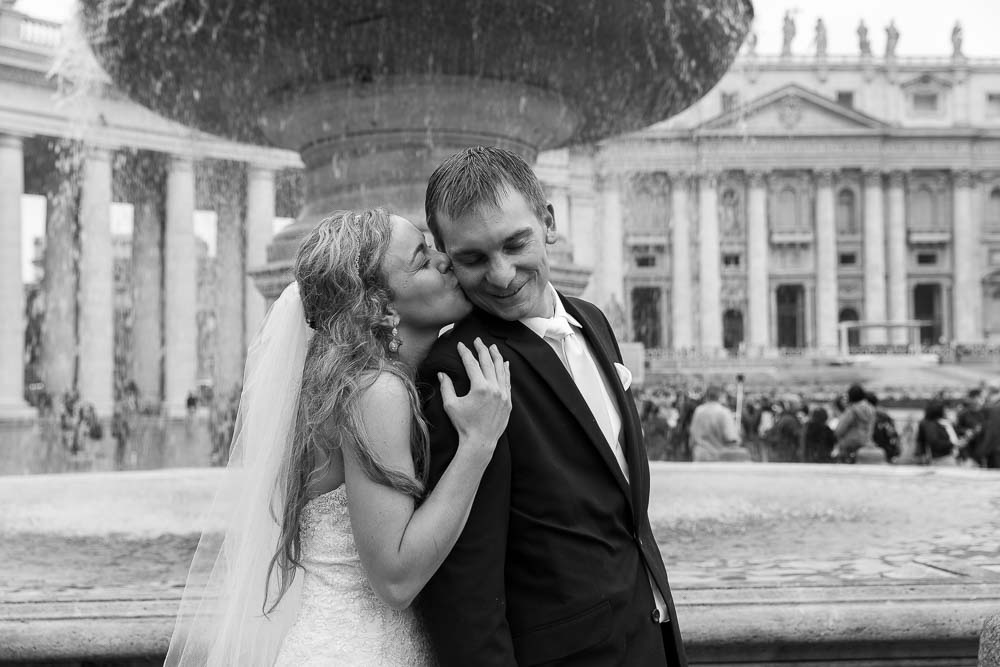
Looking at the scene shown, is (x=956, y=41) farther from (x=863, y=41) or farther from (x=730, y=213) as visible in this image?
(x=730, y=213)

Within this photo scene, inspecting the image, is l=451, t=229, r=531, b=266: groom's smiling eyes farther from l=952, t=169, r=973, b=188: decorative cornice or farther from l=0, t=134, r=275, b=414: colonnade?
l=952, t=169, r=973, b=188: decorative cornice

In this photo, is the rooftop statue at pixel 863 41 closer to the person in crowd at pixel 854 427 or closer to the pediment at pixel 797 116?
the pediment at pixel 797 116

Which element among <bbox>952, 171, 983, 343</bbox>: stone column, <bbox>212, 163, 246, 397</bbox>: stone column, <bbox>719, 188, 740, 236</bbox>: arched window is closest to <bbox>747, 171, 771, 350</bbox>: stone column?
<bbox>719, 188, 740, 236</bbox>: arched window

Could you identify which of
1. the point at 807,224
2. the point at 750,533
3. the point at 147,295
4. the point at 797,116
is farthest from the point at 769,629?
the point at 807,224

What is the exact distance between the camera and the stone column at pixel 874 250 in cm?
6862

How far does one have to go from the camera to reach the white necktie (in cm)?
214

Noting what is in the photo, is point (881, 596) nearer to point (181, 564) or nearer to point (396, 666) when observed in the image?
point (396, 666)

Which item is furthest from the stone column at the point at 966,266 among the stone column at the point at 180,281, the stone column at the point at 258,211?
the stone column at the point at 180,281

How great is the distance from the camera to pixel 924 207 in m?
71.1

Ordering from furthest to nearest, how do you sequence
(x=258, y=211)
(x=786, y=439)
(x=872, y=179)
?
(x=872, y=179)
(x=258, y=211)
(x=786, y=439)

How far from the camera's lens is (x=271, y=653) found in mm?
2326

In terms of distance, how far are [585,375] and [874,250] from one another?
2811 inches

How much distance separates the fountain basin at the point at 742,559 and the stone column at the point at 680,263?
55938 millimetres

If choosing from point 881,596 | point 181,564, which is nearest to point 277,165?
point 181,564
